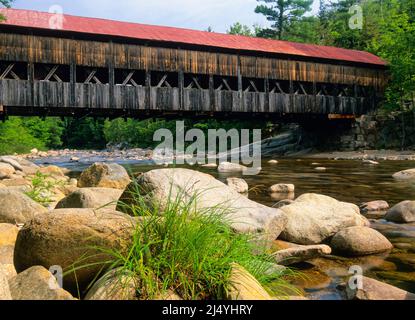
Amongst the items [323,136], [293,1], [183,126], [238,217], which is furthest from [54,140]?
[238,217]

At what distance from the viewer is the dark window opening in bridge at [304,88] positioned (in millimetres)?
23345

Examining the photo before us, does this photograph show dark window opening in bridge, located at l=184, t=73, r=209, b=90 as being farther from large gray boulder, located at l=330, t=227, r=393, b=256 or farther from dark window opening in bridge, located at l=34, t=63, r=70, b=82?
large gray boulder, located at l=330, t=227, r=393, b=256

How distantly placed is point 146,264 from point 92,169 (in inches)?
216

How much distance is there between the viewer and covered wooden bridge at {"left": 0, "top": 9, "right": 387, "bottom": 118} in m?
15.4

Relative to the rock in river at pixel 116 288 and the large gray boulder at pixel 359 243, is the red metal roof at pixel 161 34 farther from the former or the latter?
the rock in river at pixel 116 288

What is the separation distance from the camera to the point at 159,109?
18188mm

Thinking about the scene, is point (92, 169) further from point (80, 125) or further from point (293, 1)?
point (80, 125)

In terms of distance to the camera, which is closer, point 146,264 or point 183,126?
point 146,264

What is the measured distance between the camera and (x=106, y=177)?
725 cm

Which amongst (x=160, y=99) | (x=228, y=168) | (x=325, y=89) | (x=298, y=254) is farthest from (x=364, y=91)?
(x=298, y=254)

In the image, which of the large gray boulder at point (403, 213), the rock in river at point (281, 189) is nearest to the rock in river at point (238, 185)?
the rock in river at point (281, 189)

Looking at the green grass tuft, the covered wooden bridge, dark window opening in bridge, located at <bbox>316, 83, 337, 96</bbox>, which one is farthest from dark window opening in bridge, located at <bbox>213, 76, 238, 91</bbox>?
the green grass tuft

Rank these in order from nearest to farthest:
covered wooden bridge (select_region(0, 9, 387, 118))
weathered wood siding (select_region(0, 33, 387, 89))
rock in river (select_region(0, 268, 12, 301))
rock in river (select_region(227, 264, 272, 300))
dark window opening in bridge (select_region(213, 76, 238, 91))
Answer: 1. rock in river (select_region(0, 268, 12, 301))
2. rock in river (select_region(227, 264, 272, 300))
3. weathered wood siding (select_region(0, 33, 387, 89))
4. covered wooden bridge (select_region(0, 9, 387, 118))
5. dark window opening in bridge (select_region(213, 76, 238, 91))

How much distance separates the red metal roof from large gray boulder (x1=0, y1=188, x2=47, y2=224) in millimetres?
12788
